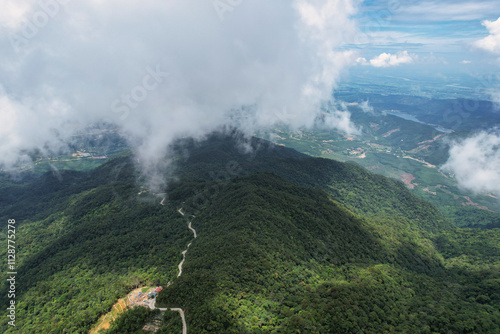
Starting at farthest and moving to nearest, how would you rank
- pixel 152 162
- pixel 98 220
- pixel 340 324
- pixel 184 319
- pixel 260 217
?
pixel 152 162 → pixel 98 220 → pixel 260 217 → pixel 184 319 → pixel 340 324

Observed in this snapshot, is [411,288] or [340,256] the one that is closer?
[411,288]

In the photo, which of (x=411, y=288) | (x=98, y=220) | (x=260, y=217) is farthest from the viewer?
(x=98, y=220)

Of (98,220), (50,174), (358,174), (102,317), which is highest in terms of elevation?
(358,174)

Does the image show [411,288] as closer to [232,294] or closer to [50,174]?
[232,294]

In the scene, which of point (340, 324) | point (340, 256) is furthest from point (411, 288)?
point (340, 324)

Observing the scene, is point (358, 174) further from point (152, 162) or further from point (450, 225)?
point (152, 162)

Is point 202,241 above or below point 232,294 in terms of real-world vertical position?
below
